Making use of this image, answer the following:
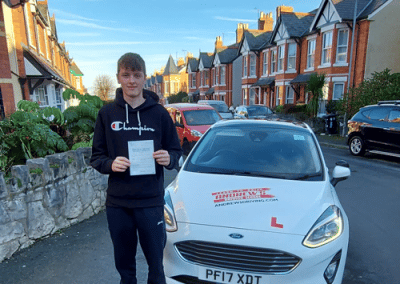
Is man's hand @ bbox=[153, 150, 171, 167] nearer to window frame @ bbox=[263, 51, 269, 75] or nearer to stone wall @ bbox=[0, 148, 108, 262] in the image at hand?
stone wall @ bbox=[0, 148, 108, 262]

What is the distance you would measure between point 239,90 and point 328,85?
15.9 m

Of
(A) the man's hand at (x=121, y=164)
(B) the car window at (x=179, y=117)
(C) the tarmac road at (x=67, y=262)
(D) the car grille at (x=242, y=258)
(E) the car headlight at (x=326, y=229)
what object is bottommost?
(C) the tarmac road at (x=67, y=262)

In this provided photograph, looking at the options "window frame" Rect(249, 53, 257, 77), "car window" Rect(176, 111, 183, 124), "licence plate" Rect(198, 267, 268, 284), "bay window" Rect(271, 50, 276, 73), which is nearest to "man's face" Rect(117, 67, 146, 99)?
"licence plate" Rect(198, 267, 268, 284)

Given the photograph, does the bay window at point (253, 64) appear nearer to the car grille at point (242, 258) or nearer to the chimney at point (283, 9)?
the chimney at point (283, 9)

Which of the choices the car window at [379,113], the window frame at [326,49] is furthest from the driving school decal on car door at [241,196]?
the window frame at [326,49]

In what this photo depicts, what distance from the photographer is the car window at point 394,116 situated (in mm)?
8133

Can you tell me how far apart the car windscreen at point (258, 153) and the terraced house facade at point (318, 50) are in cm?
1336

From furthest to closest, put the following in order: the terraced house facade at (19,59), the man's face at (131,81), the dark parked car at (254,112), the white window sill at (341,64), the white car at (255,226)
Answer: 1. the white window sill at (341,64)
2. the dark parked car at (254,112)
3. the terraced house facade at (19,59)
4. the white car at (255,226)
5. the man's face at (131,81)

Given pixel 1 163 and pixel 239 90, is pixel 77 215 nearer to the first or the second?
pixel 1 163

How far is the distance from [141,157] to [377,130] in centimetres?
912

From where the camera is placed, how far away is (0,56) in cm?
1024

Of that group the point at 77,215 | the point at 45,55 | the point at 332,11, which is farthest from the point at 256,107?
the point at 45,55

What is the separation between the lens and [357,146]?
9516 millimetres

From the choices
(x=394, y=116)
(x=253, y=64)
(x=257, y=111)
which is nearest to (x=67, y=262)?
(x=394, y=116)
